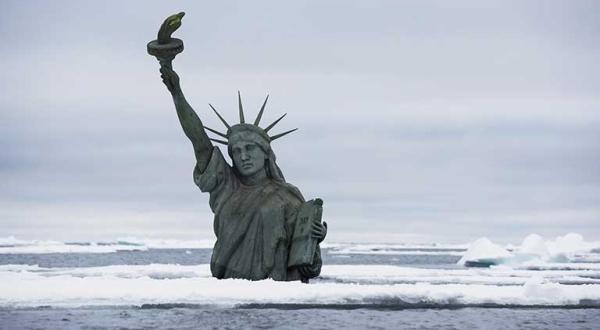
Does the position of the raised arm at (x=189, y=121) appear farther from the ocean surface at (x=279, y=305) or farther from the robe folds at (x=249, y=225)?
the ocean surface at (x=279, y=305)

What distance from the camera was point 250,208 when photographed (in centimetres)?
1991

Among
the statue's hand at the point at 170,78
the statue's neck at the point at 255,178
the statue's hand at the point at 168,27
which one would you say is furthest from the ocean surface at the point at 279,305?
the statue's hand at the point at 168,27

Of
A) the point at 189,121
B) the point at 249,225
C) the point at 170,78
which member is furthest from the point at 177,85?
the point at 249,225

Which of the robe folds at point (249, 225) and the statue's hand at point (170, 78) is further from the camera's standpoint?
the robe folds at point (249, 225)

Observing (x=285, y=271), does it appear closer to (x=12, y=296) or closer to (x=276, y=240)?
(x=276, y=240)

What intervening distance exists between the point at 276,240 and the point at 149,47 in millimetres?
3853

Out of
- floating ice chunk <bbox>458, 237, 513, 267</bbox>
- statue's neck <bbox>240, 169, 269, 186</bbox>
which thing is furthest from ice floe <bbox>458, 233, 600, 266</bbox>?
statue's neck <bbox>240, 169, 269, 186</bbox>

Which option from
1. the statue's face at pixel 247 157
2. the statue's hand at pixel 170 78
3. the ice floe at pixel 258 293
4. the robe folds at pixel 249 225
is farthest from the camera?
the statue's face at pixel 247 157

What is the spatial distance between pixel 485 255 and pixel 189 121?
81.6 feet

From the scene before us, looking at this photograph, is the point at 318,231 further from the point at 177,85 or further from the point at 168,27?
the point at 168,27

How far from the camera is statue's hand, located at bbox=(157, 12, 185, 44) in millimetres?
19141

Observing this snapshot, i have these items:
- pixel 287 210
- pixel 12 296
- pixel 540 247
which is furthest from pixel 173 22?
pixel 540 247

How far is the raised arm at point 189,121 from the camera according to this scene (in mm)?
19516

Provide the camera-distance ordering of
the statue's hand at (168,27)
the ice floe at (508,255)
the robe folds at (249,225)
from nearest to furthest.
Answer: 1. the statue's hand at (168,27)
2. the robe folds at (249,225)
3. the ice floe at (508,255)
